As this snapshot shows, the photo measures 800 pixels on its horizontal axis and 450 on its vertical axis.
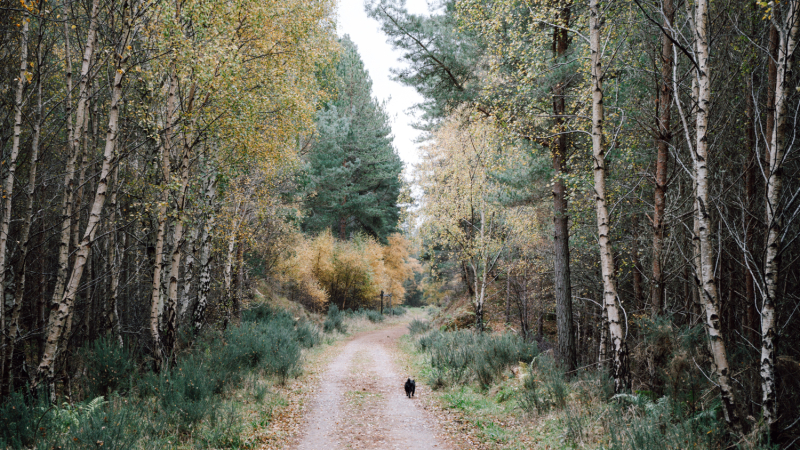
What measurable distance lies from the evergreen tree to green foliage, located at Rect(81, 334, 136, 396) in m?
16.4

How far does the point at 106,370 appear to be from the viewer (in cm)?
632

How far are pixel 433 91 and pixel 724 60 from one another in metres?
5.26

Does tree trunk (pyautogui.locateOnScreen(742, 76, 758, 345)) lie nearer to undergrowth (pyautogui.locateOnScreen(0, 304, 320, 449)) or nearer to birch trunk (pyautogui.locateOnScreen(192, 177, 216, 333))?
undergrowth (pyautogui.locateOnScreen(0, 304, 320, 449))

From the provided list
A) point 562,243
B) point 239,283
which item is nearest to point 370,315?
point 239,283

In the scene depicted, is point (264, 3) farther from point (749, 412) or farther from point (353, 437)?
point (749, 412)

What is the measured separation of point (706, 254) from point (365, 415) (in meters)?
5.46

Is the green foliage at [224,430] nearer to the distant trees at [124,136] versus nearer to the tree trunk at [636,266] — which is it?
the distant trees at [124,136]

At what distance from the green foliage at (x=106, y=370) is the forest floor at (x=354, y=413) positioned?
259 cm

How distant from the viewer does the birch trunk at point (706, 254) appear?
3707 millimetres

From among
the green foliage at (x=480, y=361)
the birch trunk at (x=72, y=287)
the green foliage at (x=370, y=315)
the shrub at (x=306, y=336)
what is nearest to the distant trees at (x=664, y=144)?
the green foliage at (x=480, y=361)

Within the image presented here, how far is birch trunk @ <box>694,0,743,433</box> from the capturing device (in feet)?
12.2

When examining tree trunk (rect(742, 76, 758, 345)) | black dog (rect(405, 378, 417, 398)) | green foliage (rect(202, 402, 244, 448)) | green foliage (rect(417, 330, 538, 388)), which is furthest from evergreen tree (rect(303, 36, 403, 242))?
tree trunk (rect(742, 76, 758, 345))

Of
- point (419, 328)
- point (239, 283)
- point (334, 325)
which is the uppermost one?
point (239, 283)

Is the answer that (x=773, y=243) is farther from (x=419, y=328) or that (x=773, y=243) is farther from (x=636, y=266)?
(x=419, y=328)
